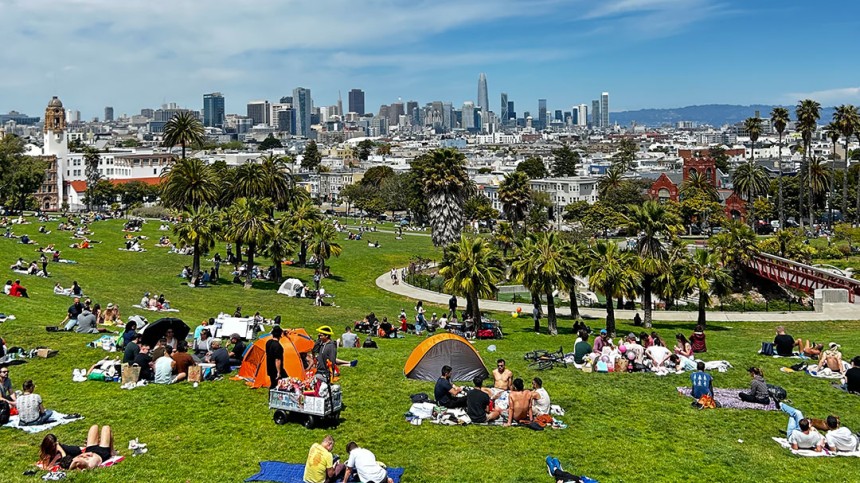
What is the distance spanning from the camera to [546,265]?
121 feet

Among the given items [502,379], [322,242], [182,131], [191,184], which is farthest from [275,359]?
[182,131]

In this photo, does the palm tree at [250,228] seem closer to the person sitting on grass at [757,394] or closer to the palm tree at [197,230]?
the palm tree at [197,230]

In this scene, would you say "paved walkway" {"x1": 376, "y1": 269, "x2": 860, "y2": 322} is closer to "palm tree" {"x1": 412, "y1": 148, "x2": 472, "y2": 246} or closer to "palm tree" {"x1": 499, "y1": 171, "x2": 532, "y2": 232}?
"palm tree" {"x1": 412, "y1": 148, "x2": 472, "y2": 246}

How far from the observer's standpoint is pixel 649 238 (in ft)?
137

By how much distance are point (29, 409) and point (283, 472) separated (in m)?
6.46

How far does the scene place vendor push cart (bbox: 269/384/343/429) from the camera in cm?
1797

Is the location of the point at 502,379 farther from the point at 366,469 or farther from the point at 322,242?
the point at 322,242

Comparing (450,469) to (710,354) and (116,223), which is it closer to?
(710,354)

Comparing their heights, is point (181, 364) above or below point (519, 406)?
above

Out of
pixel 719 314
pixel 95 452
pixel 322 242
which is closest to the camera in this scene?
pixel 95 452

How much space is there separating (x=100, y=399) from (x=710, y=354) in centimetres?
1995

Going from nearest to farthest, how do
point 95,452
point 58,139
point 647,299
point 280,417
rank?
point 95,452 → point 280,417 → point 647,299 → point 58,139

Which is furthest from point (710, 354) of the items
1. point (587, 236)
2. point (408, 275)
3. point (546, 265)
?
point (587, 236)

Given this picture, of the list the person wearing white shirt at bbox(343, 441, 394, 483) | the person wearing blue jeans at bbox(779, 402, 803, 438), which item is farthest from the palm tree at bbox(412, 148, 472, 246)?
the person wearing white shirt at bbox(343, 441, 394, 483)
